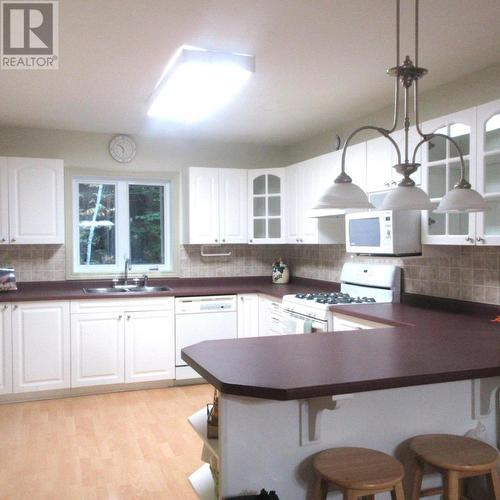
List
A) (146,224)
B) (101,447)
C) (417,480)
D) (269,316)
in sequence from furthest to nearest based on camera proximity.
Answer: (146,224) → (269,316) → (101,447) → (417,480)

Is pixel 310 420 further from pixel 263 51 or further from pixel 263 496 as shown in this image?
pixel 263 51

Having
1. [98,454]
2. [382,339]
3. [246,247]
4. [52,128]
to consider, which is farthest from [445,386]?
[52,128]

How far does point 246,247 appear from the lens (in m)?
→ 5.56

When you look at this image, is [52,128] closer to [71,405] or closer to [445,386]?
[71,405]

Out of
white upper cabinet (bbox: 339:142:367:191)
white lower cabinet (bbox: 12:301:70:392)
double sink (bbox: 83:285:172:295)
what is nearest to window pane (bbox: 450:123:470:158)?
white upper cabinet (bbox: 339:142:367:191)

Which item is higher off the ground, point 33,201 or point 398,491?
point 33,201

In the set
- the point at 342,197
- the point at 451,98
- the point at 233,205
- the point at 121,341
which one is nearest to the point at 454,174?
the point at 451,98

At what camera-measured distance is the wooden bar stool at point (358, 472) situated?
1.64 m

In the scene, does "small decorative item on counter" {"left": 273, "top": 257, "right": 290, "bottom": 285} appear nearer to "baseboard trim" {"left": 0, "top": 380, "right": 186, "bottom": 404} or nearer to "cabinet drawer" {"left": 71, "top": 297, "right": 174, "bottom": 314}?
"cabinet drawer" {"left": 71, "top": 297, "right": 174, "bottom": 314}

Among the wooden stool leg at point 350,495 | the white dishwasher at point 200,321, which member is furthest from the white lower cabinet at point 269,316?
the wooden stool leg at point 350,495

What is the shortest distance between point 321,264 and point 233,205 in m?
1.05

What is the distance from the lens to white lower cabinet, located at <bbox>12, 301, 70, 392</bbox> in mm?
4262

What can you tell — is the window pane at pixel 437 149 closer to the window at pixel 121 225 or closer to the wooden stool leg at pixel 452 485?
the wooden stool leg at pixel 452 485

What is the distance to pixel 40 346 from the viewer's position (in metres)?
4.33
